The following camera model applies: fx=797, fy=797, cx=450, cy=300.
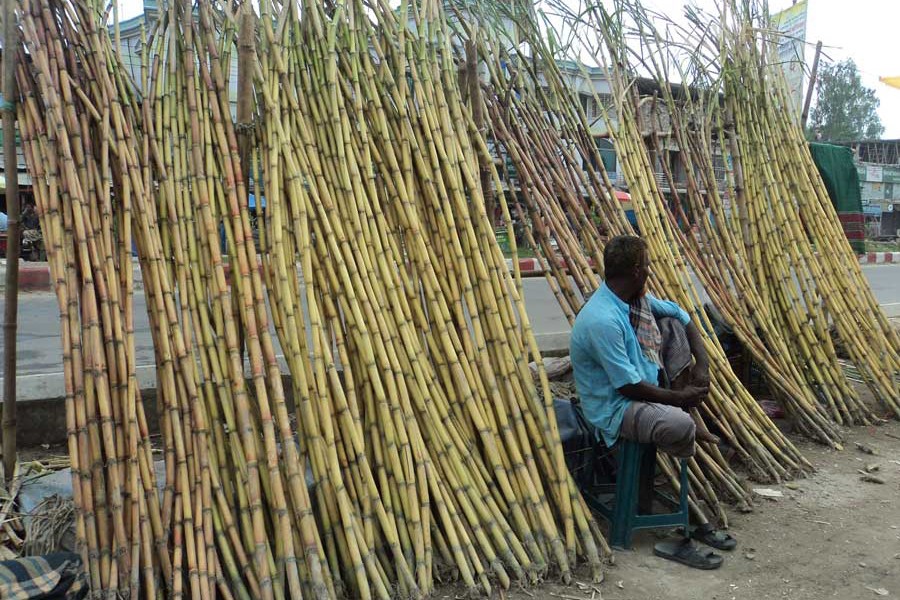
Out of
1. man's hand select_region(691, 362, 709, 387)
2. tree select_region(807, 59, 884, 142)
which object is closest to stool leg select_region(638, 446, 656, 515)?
man's hand select_region(691, 362, 709, 387)

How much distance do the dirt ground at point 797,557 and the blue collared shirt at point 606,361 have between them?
0.47 metres

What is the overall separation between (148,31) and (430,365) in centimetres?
168

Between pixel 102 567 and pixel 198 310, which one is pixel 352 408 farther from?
pixel 102 567

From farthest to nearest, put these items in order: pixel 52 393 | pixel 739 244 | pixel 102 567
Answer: pixel 739 244 < pixel 52 393 < pixel 102 567

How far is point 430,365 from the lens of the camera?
2.78m

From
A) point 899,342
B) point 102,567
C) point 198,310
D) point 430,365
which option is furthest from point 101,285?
point 899,342

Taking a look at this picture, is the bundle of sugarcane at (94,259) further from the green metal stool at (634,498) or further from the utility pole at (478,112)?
the green metal stool at (634,498)

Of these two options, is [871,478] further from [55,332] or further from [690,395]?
[55,332]

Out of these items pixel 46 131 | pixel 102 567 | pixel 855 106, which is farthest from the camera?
pixel 855 106

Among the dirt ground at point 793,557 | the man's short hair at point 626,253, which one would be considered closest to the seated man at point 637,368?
the man's short hair at point 626,253

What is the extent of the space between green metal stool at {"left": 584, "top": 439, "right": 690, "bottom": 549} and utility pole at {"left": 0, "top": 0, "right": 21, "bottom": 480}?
2.14 m

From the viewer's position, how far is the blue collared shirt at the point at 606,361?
2664mm

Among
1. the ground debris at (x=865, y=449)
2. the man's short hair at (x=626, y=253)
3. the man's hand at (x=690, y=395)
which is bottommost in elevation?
the ground debris at (x=865, y=449)

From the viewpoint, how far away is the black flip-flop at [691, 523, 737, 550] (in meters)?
2.84
